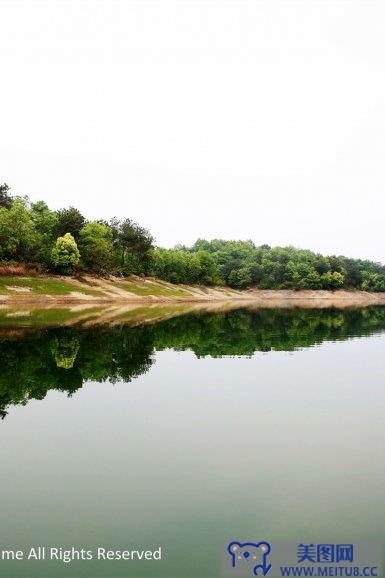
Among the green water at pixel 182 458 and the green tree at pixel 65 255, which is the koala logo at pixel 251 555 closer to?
the green water at pixel 182 458

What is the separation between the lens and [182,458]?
1455 cm

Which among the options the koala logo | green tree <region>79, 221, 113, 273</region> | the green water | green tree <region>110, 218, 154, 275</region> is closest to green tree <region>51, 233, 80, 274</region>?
green tree <region>79, 221, 113, 273</region>

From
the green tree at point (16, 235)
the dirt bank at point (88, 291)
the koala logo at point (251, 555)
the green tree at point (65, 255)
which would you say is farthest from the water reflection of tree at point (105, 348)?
the green tree at point (65, 255)

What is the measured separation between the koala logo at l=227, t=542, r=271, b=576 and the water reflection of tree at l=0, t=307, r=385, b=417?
12556 millimetres

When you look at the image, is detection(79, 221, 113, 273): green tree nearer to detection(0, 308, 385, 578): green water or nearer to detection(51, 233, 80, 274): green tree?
detection(51, 233, 80, 274): green tree

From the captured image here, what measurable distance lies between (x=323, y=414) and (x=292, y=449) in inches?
190

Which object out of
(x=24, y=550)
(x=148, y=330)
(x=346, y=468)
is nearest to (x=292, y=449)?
(x=346, y=468)

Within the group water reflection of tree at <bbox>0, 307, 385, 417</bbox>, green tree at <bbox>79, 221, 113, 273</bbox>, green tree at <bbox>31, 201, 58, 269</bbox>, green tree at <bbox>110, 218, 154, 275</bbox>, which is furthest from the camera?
green tree at <bbox>110, 218, 154, 275</bbox>

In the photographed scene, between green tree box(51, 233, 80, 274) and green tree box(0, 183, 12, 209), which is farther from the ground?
green tree box(0, 183, 12, 209)

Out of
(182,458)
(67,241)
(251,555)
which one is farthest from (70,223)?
(251,555)

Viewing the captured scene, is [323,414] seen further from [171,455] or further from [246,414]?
[171,455]

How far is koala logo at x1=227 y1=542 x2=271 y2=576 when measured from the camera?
9.23 metres

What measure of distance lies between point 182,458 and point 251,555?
5279mm

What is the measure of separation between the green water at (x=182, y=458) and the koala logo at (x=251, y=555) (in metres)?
0.26
